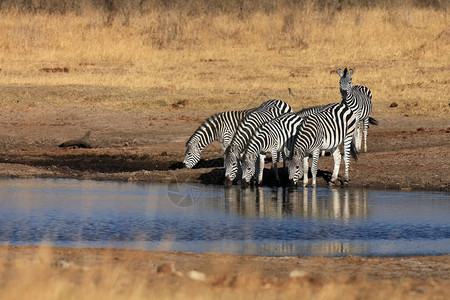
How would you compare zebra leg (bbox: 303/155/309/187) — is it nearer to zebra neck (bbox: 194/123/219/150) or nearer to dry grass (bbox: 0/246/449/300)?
zebra neck (bbox: 194/123/219/150)

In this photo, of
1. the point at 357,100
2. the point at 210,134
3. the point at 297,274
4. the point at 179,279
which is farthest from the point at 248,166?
the point at 179,279

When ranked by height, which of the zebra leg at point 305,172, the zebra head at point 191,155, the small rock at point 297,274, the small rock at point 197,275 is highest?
the zebra head at point 191,155

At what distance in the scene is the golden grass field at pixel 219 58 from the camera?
23.8 metres

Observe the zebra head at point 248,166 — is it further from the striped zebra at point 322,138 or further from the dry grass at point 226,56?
the dry grass at point 226,56

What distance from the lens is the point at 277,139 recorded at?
51.3ft

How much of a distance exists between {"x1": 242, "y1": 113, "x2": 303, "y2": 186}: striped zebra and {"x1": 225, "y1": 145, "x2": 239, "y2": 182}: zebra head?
0.76 ft

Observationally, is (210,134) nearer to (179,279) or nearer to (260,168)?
(260,168)

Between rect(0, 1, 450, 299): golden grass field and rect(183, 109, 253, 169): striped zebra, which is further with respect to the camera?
rect(0, 1, 450, 299): golden grass field

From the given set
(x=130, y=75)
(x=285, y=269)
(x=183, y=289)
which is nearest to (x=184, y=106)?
(x=130, y=75)

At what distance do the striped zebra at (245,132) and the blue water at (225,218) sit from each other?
16.7 inches

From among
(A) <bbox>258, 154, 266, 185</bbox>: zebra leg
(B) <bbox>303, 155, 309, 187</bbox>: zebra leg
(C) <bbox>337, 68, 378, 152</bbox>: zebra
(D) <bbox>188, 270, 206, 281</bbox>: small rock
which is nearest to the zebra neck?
(A) <bbox>258, 154, 266, 185</bbox>: zebra leg

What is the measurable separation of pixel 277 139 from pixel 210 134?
1655 mm

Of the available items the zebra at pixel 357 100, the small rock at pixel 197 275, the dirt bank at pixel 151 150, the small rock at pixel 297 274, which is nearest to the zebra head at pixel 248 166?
the dirt bank at pixel 151 150

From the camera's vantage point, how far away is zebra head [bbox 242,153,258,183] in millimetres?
15420
